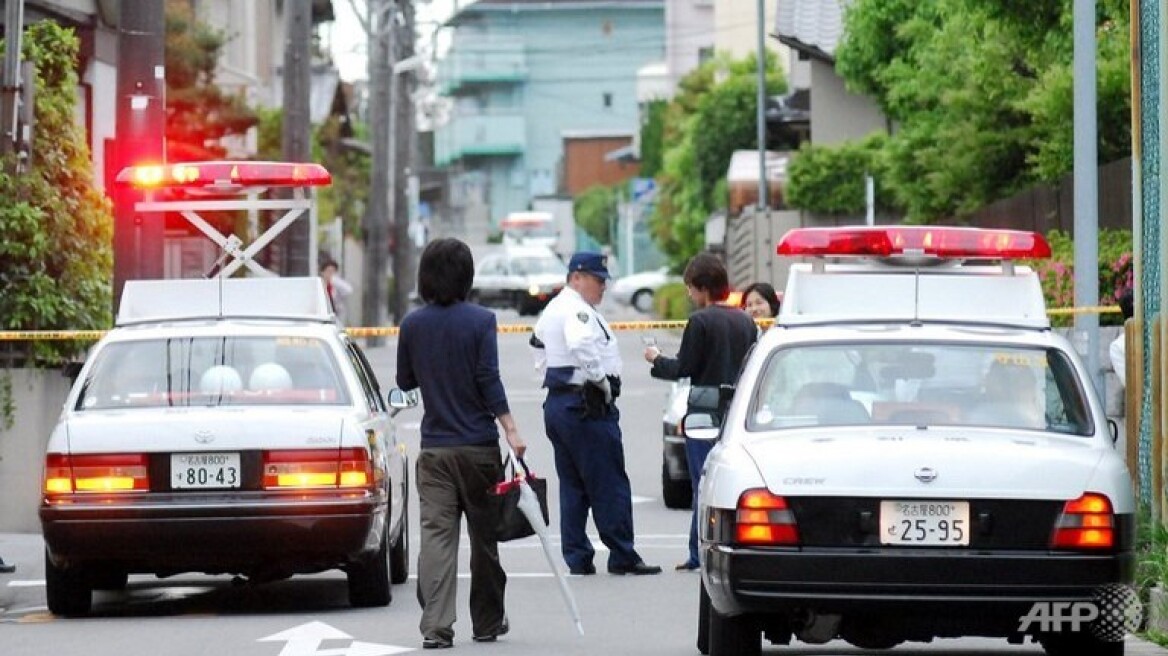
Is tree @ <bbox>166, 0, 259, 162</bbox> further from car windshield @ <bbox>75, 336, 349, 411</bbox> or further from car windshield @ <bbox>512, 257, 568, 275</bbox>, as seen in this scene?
car windshield @ <bbox>512, 257, 568, 275</bbox>

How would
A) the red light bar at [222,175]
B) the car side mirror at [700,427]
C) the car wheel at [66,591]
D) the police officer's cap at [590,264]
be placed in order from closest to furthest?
the car side mirror at [700,427]
the car wheel at [66,591]
the police officer's cap at [590,264]
the red light bar at [222,175]

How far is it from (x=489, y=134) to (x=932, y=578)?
405ft

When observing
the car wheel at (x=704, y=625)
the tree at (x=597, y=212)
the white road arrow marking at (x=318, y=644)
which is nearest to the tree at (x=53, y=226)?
the white road arrow marking at (x=318, y=644)

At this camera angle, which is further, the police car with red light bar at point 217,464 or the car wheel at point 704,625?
the police car with red light bar at point 217,464

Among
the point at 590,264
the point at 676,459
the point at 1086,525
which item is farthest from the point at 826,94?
the point at 1086,525

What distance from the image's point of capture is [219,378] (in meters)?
13.7

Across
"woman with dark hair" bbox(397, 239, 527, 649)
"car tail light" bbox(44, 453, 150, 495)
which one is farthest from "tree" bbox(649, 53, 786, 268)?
"woman with dark hair" bbox(397, 239, 527, 649)

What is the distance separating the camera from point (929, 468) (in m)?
9.69

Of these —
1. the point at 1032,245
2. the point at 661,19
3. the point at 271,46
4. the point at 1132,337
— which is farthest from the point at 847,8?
the point at 661,19

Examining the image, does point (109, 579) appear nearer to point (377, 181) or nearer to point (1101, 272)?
point (1101, 272)

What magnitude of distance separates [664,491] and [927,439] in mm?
10790

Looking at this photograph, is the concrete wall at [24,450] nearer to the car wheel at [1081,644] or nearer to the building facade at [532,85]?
the car wheel at [1081,644]

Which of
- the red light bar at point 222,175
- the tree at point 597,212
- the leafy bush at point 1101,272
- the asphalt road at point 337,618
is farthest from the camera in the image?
the tree at point 597,212

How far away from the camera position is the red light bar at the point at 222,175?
1822 centimetres
